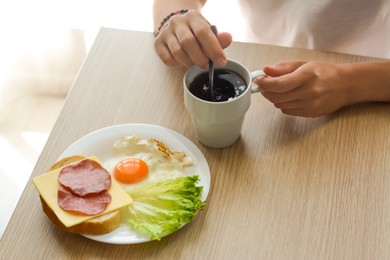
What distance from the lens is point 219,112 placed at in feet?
3.52

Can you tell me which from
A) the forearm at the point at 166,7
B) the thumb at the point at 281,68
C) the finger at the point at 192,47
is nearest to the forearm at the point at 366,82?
the thumb at the point at 281,68

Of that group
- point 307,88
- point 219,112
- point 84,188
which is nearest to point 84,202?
point 84,188

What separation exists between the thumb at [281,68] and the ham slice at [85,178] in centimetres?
39

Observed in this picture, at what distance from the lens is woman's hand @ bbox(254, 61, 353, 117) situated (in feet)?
3.79

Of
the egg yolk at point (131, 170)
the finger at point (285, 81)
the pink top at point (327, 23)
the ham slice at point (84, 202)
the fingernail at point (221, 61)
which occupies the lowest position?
the pink top at point (327, 23)

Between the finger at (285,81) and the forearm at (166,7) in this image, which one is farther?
the forearm at (166,7)

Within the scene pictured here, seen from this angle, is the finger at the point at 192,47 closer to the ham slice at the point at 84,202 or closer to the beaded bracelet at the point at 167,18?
the beaded bracelet at the point at 167,18

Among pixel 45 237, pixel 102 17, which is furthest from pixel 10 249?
pixel 102 17

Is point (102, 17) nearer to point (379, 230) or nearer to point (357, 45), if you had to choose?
point (357, 45)

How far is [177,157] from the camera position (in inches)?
43.9

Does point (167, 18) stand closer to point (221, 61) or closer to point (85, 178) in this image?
point (221, 61)

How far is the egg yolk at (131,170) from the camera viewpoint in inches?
41.9

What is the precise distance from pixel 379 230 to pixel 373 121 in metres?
0.28

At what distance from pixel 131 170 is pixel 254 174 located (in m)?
0.25
